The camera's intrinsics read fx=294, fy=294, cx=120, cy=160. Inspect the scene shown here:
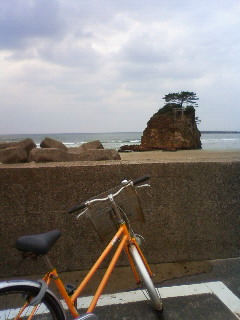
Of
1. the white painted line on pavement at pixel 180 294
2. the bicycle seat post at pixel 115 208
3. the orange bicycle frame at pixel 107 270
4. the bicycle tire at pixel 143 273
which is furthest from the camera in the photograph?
the white painted line on pavement at pixel 180 294

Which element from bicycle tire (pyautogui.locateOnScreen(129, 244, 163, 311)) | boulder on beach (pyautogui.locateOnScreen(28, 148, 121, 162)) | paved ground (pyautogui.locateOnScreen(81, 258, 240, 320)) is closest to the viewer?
bicycle tire (pyautogui.locateOnScreen(129, 244, 163, 311))

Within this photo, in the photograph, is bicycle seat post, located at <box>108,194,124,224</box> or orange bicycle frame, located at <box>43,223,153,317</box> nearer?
orange bicycle frame, located at <box>43,223,153,317</box>

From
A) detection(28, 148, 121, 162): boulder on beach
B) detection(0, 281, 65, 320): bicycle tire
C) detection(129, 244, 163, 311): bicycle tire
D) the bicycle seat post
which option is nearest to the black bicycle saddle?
detection(0, 281, 65, 320): bicycle tire

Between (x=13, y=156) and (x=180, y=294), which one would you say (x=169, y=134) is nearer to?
(x=13, y=156)

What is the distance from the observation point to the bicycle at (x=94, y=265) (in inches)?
71.4

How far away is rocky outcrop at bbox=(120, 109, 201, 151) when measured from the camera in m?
46.8

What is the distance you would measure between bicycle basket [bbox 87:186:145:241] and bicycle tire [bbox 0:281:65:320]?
23.2 inches

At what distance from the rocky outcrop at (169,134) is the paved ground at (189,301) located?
41754 millimetres

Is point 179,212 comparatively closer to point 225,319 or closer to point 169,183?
point 169,183

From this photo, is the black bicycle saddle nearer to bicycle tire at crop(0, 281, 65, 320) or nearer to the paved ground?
bicycle tire at crop(0, 281, 65, 320)

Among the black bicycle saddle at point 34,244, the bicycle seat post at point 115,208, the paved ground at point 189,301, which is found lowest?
the paved ground at point 189,301

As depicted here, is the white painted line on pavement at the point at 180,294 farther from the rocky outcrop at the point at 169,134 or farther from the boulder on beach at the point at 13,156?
the rocky outcrop at the point at 169,134

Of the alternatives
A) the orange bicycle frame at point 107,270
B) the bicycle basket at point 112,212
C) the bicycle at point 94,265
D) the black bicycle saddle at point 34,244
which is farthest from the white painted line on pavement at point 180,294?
the black bicycle saddle at point 34,244

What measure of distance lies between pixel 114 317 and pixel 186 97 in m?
63.2
